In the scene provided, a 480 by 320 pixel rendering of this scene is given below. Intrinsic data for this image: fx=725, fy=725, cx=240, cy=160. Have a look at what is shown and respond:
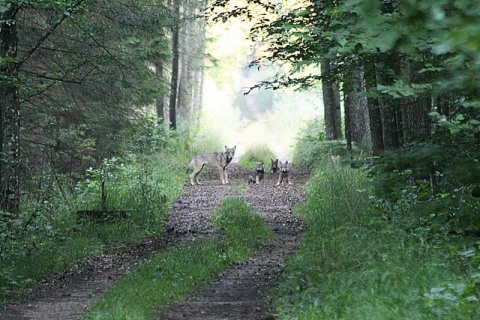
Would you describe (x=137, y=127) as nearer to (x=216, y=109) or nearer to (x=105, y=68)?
(x=105, y=68)

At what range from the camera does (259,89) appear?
12.8 meters

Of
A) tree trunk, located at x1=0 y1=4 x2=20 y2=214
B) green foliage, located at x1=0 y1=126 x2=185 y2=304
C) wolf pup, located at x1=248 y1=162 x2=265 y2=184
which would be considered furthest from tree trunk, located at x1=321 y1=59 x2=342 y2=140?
tree trunk, located at x1=0 y1=4 x2=20 y2=214

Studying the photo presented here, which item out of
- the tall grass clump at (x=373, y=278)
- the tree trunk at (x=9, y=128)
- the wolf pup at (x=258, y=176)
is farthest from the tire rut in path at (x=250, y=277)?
the wolf pup at (x=258, y=176)

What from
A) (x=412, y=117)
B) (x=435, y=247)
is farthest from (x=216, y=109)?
(x=435, y=247)

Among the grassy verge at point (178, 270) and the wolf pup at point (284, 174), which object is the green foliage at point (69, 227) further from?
the wolf pup at point (284, 174)

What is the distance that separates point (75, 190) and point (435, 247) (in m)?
11.3

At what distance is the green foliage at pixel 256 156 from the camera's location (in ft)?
112

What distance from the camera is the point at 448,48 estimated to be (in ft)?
7.53

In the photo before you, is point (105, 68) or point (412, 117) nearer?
point (412, 117)

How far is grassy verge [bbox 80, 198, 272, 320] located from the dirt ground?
194mm

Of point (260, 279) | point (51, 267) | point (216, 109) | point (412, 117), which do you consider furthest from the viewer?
point (216, 109)

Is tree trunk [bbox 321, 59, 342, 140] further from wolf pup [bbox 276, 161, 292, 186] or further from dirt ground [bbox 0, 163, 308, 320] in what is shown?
dirt ground [bbox 0, 163, 308, 320]

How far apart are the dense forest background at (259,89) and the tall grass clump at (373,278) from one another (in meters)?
0.49

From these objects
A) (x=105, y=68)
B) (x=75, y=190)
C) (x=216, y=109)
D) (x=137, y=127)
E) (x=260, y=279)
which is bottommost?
(x=260, y=279)
